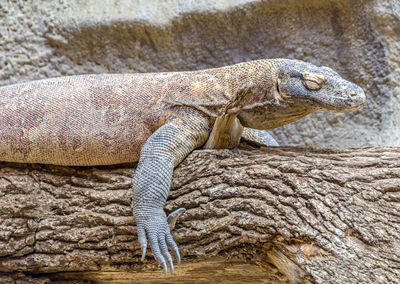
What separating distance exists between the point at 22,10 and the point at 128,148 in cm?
255

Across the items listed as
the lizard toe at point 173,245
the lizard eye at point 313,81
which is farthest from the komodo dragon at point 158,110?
the lizard toe at point 173,245

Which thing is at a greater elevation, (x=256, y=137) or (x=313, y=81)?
(x=313, y=81)

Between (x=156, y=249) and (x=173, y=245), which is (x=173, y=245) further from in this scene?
(x=156, y=249)

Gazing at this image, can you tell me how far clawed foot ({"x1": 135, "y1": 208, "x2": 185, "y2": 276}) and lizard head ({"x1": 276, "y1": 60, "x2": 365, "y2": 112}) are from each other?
1.24 meters

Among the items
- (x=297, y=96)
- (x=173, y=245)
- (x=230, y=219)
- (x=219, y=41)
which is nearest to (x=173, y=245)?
(x=173, y=245)

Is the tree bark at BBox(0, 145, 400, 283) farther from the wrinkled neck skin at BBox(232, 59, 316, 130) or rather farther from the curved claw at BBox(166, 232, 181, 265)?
the wrinkled neck skin at BBox(232, 59, 316, 130)

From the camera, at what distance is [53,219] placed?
3.25m

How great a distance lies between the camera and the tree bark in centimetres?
274

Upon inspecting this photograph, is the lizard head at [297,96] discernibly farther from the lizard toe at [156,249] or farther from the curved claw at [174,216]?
the lizard toe at [156,249]

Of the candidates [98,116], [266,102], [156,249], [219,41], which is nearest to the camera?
[156,249]

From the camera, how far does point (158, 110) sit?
338 cm

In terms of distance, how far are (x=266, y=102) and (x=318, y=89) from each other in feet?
1.32

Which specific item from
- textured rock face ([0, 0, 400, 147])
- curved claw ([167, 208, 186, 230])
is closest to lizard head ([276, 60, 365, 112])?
curved claw ([167, 208, 186, 230])

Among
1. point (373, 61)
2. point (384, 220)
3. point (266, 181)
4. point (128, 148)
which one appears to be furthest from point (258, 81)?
point (373, 61)
